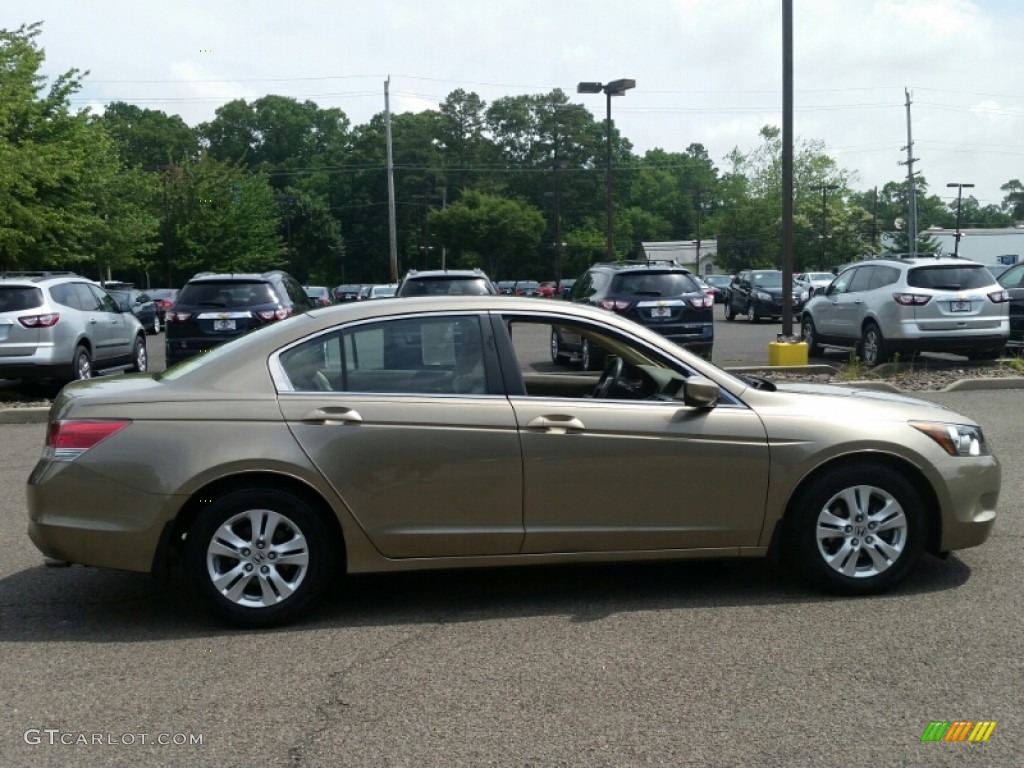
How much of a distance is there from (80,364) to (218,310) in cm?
191

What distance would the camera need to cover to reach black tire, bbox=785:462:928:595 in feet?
18.0

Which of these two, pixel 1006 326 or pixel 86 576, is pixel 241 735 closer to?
pixel 86 576

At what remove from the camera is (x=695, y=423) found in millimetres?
5438

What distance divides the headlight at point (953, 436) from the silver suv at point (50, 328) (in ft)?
38.3

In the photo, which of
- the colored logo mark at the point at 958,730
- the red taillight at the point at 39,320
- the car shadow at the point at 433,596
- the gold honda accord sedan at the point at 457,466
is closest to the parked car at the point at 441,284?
the red taillight at the point at 39,320

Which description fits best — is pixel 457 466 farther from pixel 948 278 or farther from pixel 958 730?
pixel 948 278

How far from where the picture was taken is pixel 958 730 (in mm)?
4023

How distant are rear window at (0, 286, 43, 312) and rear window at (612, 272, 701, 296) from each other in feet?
26.8

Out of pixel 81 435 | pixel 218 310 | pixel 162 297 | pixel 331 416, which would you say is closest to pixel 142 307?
pixel 162 297

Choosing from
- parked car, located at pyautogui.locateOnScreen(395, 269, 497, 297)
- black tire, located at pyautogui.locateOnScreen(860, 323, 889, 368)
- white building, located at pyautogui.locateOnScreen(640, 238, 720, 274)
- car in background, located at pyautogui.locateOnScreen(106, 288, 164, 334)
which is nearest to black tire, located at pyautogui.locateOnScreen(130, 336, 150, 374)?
parked car, located at pyautogui.locateOnScreen(395, 269, 497, 297)

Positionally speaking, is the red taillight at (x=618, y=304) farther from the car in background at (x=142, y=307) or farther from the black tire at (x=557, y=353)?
the car in background at (x=142, y=307)

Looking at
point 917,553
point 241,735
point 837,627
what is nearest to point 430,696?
point 241,735

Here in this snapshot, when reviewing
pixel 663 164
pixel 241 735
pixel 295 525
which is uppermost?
pixel 663 164

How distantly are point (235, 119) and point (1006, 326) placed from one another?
10017 centimetres
